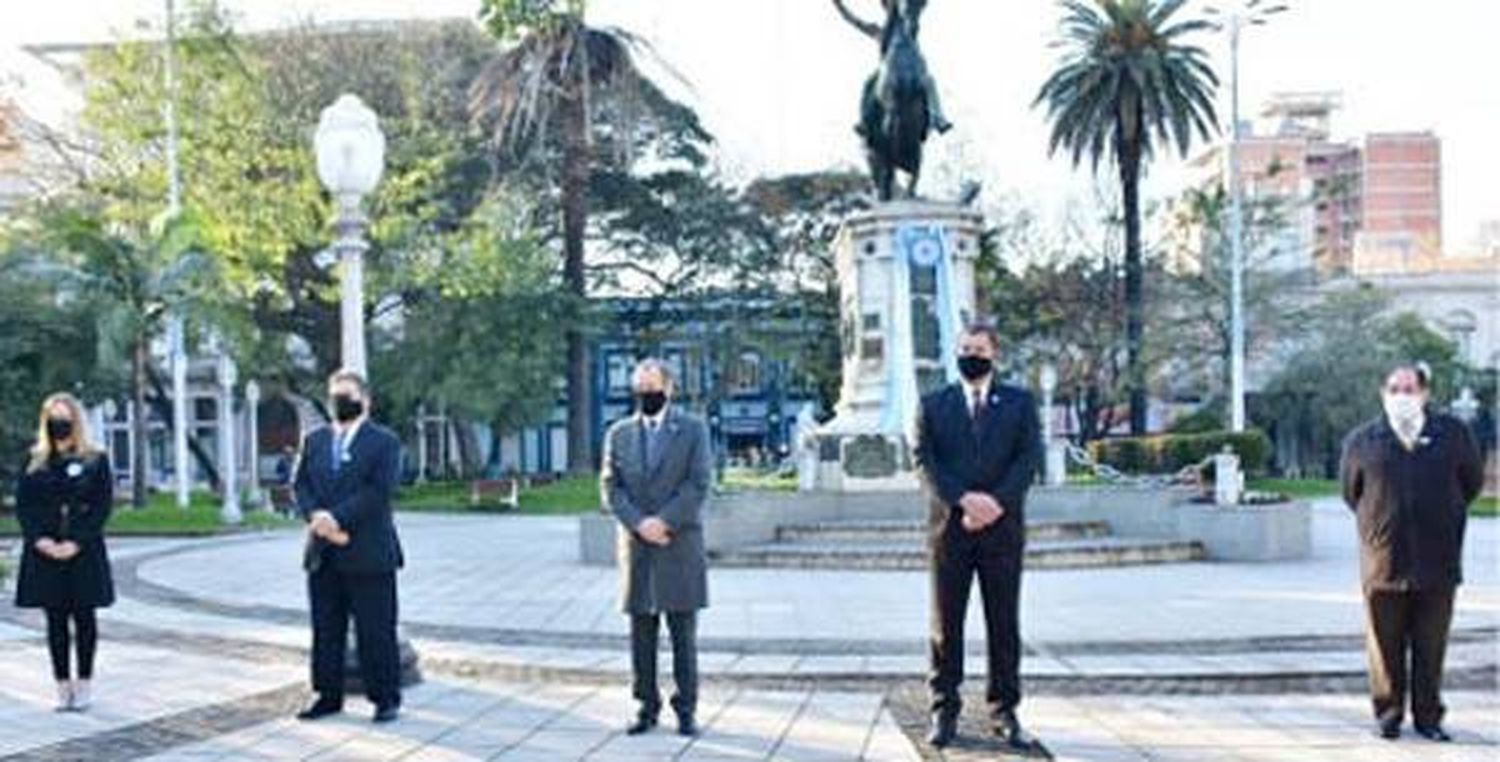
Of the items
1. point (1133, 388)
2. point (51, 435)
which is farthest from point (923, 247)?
point (1133, 388)

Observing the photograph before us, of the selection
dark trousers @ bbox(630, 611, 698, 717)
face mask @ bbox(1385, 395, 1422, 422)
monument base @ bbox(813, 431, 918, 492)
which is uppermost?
face mask @ bbox(1385, 395, 1422, 422)

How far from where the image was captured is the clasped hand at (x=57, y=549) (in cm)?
945

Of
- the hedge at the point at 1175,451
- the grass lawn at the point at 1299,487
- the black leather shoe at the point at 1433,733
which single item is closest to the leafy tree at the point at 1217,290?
the grass lawn at the point at 1299,487

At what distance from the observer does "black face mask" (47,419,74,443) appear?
956cm

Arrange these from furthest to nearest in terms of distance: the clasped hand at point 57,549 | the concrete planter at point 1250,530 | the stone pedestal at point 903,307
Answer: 1. the stone pedestal at point 903,307
2. the concrete planter at point 1250,530
3. the clasped hand at point 57,549

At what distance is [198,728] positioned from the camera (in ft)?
29.0

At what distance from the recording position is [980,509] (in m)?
7.83

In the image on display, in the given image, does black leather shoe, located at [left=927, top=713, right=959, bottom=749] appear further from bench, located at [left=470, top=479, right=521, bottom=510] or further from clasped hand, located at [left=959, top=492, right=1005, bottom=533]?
bench, located at [left=470, top=479, right=521, bottom=510]

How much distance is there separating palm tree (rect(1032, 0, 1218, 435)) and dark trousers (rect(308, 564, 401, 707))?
3617 centimetres

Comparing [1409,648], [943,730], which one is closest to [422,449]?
[943,730]

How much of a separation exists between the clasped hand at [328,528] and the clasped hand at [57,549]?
1564 mm

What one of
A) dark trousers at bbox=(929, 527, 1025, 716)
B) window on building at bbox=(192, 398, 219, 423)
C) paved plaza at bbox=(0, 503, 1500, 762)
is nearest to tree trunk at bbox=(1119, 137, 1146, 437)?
paved plaza at bbox=(0, 503, 1500, 762)

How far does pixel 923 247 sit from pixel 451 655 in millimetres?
10743

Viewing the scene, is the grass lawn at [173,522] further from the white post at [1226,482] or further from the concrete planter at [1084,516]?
the white post at [1226,482]
